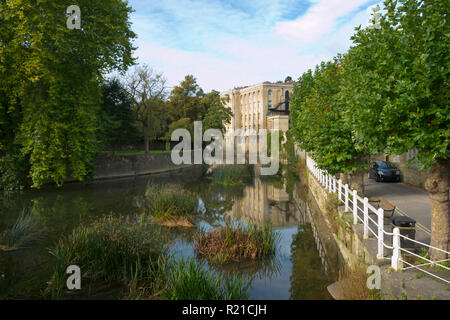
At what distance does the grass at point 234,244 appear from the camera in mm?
9289

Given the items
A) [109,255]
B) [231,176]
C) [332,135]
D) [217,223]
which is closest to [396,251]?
→ [109,255]

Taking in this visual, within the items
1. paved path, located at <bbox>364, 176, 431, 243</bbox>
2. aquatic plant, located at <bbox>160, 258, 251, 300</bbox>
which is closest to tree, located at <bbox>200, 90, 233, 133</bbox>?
paved path, located at <bbox>364, 176, 431, 243</bbox>

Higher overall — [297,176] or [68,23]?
[68,23]

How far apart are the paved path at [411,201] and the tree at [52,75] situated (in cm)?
1776

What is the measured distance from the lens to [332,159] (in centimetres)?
1188

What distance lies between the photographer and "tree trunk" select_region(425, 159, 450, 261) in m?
6.64

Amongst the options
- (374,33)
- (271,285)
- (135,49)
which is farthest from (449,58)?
(135,49)

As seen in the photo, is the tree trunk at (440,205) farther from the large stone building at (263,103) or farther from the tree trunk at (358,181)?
the large stone building at (263,103)

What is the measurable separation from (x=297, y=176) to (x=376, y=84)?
26563 millimetres

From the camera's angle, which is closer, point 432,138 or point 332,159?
point 432,138

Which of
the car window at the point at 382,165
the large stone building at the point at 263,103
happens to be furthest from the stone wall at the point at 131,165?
the large stone building at the point at 263,103

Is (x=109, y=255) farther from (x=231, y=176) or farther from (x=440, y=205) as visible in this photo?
(x=231, y=176)
